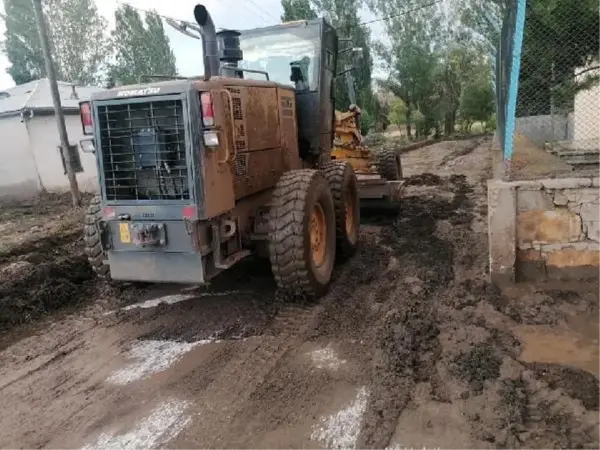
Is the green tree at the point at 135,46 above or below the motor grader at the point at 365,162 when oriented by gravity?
above

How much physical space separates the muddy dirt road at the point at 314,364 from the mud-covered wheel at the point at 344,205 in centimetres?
35

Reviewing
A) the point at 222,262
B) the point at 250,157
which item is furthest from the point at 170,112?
the point at 222,262

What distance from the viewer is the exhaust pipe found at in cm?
494

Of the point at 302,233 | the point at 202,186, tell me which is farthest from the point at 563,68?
the point at 202,186

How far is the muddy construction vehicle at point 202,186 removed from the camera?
15.1ft

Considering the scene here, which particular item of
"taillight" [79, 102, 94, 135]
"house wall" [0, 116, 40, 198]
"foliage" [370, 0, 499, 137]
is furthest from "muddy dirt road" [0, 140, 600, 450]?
"foliage" [370, 0, 499, 137]

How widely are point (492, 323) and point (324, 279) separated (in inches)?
66.7

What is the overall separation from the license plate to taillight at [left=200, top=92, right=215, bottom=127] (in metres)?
1.20

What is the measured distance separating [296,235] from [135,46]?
111ft

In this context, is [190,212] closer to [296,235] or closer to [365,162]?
[296,235]

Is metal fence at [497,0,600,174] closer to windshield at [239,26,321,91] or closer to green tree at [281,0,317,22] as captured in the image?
windshield at [239,26,321,91]

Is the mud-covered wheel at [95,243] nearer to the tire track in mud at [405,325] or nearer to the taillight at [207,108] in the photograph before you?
the taillight at [207,108]

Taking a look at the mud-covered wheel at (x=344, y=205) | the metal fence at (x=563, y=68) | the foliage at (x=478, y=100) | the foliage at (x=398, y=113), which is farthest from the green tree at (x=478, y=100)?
the mud-covered wheel at (x=344, y=205)

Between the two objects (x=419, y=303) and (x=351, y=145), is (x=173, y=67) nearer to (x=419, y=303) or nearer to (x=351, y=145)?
(x=351, y=145)
